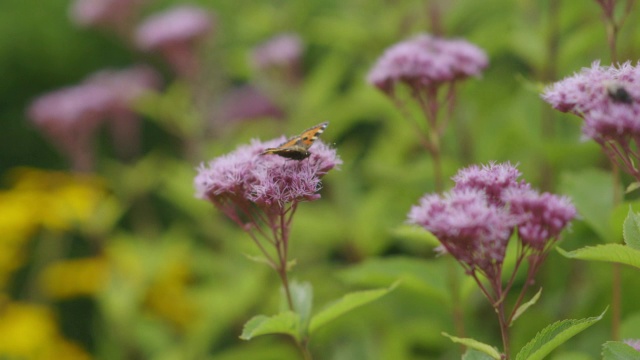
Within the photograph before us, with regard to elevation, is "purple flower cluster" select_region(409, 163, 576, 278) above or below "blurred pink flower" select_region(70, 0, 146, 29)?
below

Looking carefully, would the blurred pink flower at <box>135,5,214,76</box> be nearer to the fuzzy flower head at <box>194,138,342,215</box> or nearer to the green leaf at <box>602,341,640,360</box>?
the fuzzy flower head at <box>194,138,342,215</box>

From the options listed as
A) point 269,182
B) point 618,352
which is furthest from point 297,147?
point 618,352

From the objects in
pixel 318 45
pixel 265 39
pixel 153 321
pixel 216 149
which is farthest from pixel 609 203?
pixel 318 45

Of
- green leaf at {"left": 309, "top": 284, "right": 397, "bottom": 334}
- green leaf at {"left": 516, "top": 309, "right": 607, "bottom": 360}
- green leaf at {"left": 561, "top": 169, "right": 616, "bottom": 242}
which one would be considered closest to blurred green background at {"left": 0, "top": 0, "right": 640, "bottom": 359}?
green leaf at {"left": 561, "top": 169, "right": 616, "bottom": 242}

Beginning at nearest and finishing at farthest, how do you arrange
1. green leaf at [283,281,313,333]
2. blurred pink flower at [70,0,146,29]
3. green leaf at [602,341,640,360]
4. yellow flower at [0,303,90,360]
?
green leaf at [602,341,640,360] → green leaf at [283,281,313,333] → yellow flower at [0,303,90,360] → blurred pink flower at [70,0,146,29]

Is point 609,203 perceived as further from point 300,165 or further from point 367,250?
point 367,250

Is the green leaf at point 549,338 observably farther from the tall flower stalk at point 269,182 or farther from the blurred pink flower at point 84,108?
the blurred pink flower at point 84,108

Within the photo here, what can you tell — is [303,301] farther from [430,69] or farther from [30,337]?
[30,337]
